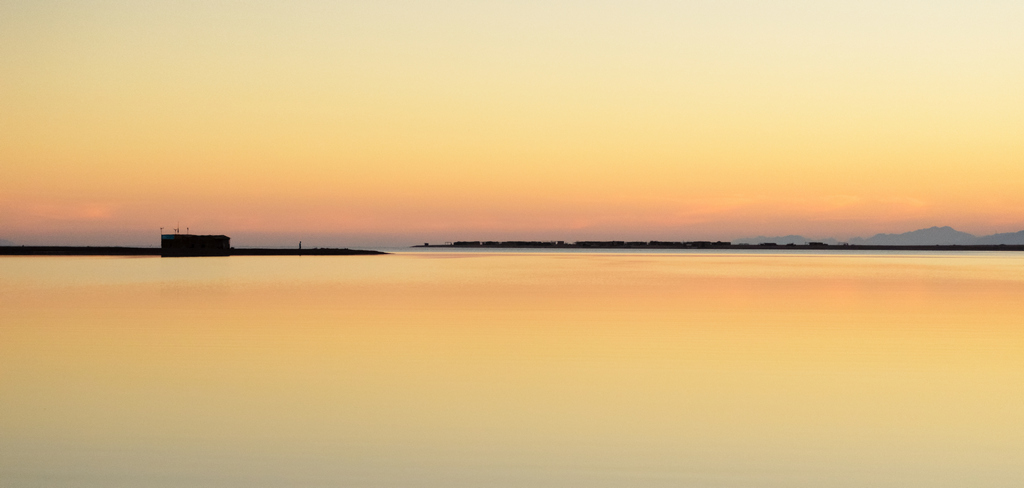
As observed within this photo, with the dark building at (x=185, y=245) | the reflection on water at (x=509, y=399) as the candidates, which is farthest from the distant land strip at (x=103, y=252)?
the reflection on water at (x=509, y=399)

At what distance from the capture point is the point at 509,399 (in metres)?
9.54

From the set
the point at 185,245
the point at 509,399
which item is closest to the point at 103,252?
the point at 185,245

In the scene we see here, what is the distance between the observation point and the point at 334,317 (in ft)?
62.2

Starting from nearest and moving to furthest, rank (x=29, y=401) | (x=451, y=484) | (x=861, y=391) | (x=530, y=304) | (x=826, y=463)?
(x=451, y=484) → (x=826, y=463) → (x=29, y=401) → (x=861, y=391) → (x=530, y=304)

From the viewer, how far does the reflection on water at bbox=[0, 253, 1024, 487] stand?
669 centimetres

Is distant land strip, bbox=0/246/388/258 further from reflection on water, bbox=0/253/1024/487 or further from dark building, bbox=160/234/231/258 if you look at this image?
reflection on water, bbox=0/253/1024/487

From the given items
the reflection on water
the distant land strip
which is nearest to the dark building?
the distant land strip

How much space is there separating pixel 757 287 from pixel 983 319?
1316 centimetres

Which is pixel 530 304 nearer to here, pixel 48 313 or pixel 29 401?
pixel 48 313

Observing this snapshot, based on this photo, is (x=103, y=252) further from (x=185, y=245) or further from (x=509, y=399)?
(x=509, y=399)

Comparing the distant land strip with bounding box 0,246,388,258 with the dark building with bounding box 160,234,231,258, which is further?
the distant land strip with bounding box 0,246,388,258

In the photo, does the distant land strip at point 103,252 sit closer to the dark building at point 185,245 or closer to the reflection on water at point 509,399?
the dark building at point 185,245

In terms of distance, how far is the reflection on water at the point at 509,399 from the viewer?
22.0ft

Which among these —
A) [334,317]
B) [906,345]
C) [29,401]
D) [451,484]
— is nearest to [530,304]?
[334,317]
